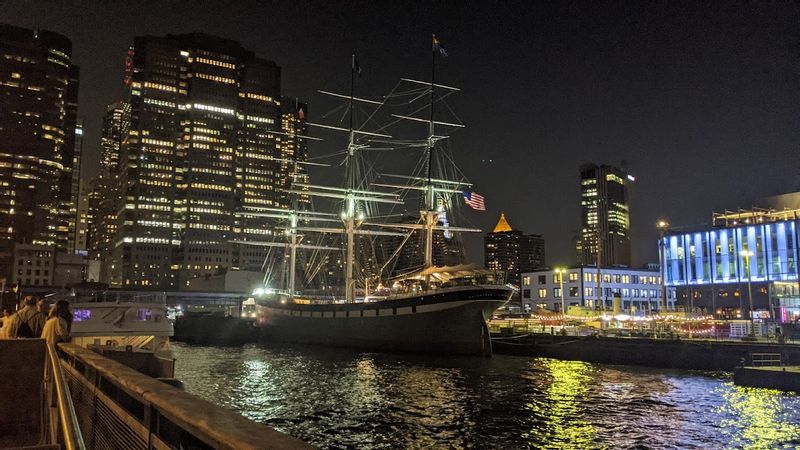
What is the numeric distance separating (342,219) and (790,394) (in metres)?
53.2

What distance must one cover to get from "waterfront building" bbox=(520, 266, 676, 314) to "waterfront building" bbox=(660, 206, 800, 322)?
8456mm

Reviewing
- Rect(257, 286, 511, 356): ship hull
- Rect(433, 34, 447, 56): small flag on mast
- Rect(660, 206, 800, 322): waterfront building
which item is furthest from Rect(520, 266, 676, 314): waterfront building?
Rect(257, 286, 511, 356): ship hull

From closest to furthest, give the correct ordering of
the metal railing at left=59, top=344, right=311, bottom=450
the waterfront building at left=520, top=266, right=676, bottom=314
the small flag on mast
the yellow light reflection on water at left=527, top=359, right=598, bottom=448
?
1. the metal railing at left=59, top=344, right=311, bottom=450
2. the yellow light reflection on water at left=527, top=359, right=598, bottom=448
3. the small flag on mast
4. the waterfront building at left=520, top=266, right=676, bottom=314

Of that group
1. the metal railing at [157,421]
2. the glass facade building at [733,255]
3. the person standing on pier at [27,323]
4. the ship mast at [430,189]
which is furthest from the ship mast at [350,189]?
the metal railing at [157,421]

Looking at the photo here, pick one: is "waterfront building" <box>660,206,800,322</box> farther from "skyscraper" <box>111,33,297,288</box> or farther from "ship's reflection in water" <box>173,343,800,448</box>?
"skyscraper" <box>111,33,297,288</box>

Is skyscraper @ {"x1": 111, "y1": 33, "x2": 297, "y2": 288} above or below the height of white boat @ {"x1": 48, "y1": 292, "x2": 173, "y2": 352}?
above

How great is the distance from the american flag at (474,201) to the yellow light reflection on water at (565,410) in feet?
74.7

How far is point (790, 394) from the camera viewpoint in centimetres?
2573

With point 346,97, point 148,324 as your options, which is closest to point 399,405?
point 148,324

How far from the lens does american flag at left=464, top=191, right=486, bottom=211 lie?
55.7 meters

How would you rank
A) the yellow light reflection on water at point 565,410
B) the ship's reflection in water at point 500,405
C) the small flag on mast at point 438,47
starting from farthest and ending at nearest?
the small flag on mast at point 438,47, the ship's reflection in water at point 500,405, the yellow light reflection on water at point 565,410

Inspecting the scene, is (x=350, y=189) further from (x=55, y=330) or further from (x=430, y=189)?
(x=55, y=330)

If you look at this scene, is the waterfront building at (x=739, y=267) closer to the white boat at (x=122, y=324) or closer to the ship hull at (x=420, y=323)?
the ship hull at (x=420, y=323)

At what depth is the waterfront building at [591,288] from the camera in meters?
91.7
